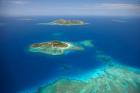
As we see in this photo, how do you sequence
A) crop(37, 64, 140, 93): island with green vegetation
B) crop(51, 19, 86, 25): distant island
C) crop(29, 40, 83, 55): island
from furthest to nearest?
crop(51, 19, 86, 25): distant island < crop(29, 40, 83, 55): island < crop(37, 64, 140, 93): island with green vegetation

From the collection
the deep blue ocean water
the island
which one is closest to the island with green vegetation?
the deep blue ocean water

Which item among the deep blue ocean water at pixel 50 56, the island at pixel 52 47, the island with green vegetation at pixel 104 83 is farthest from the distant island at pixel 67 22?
the island with green vegetation at pixel 104 83

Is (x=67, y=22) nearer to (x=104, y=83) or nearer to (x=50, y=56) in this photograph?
(x=50, y=56)

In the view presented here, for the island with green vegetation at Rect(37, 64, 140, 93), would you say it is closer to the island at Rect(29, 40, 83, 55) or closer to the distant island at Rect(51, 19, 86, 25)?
the island at Rect(29, 40, 83, 55)

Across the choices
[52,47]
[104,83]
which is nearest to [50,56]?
[52,47]

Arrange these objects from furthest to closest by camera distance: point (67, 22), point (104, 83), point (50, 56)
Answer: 1. point (67, 22)
2. point (50, 56)
3. point (104, 83)

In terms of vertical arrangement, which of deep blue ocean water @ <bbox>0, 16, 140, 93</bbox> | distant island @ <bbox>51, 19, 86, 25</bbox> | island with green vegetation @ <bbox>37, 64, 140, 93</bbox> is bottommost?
island with green vegetation @ <bbox>37, 64, 140, 93</bbox>

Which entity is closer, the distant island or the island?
the island
